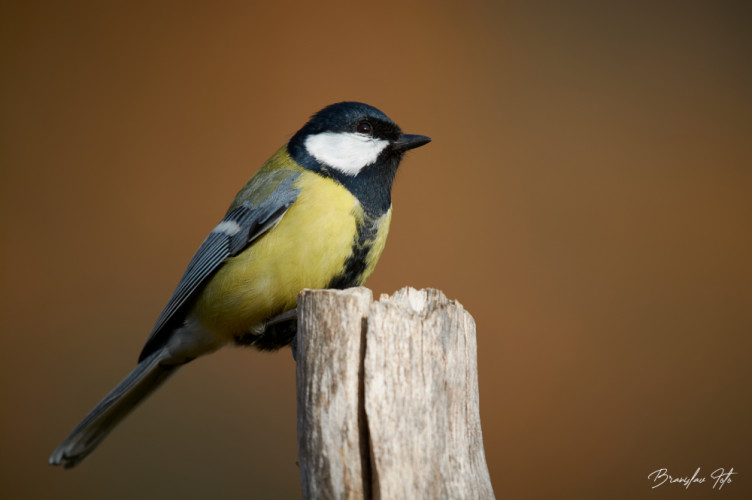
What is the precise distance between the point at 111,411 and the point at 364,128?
1.19m

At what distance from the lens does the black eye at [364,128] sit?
83.2 inches

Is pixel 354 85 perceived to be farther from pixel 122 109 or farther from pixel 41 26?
pixel 41 26

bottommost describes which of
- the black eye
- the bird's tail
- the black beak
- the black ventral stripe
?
the bird's tail

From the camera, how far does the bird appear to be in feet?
6.20

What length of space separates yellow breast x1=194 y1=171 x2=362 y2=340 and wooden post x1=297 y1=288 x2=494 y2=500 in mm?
487

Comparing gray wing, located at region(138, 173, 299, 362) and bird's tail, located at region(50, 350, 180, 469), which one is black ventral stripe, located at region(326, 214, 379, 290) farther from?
bird's tail, located at region(50, 350, 180, 469)

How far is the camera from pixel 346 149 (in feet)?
6.81

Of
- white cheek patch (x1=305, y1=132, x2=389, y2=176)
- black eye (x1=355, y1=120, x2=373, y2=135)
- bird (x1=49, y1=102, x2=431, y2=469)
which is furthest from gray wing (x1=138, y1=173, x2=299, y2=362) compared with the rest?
black eye (x1=355, y1=120, x2=373, y2=135)

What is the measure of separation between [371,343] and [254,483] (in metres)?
1.90

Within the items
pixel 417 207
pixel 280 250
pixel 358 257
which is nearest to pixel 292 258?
pixel 280 250

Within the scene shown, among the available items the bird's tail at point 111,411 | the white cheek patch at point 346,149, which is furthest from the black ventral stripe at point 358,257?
the bird's tail at point 111,411

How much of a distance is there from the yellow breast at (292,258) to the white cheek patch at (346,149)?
0.31ft

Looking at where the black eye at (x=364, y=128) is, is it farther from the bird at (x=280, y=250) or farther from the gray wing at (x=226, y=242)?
the gray wing at (x=226, y=242)

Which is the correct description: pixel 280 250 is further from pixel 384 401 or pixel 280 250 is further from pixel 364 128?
pixel 384 401
